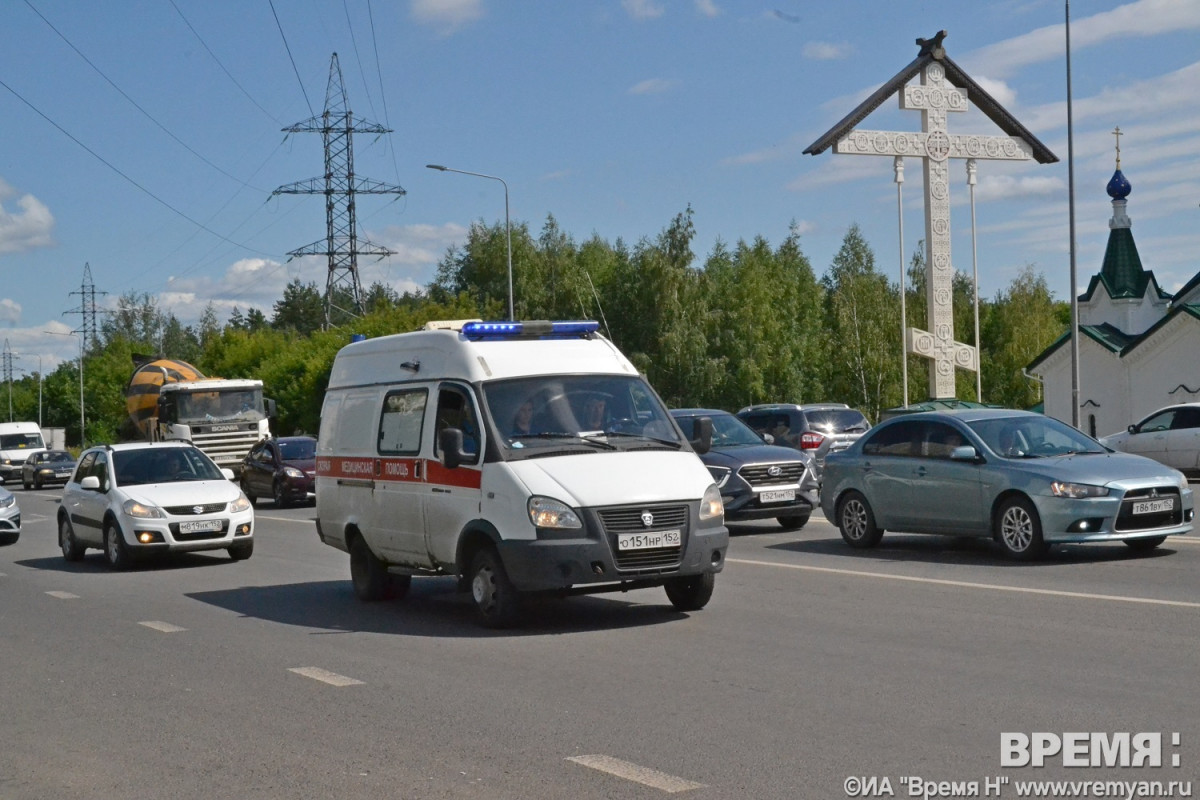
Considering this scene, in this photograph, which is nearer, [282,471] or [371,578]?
[371,578]

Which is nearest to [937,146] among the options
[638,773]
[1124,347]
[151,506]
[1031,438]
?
[1124,347]

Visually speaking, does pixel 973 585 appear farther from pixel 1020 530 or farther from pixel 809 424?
pixel 809 424

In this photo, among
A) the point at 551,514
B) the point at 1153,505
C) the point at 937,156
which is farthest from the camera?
the point at 937,156

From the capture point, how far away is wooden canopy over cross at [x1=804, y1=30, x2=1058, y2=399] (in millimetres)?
39344

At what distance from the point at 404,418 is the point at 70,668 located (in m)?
3.60

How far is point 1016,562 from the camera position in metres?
14.3

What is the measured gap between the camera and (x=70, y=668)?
1008 centimetres

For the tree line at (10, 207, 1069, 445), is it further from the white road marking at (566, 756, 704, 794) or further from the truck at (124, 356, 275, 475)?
the white road marking at (566, 756, 704, 794)

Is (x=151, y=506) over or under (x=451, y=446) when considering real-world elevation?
under

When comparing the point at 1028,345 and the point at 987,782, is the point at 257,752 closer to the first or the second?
the point at 987,782

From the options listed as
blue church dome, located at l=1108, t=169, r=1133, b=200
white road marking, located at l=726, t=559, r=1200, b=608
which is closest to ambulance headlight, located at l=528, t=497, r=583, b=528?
white road marking, located at l=726, t=559, r=1200, b=608

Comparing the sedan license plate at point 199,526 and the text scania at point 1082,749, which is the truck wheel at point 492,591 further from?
the sedan license plate at point 199,526

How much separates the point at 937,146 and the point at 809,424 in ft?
52.4

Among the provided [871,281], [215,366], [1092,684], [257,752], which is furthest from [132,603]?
[215,366]
